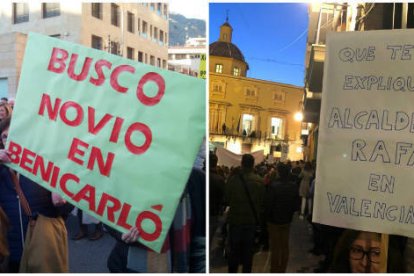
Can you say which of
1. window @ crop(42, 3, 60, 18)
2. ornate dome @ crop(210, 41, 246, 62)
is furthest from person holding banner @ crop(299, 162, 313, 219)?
window @ crop(42, 3, 60, 18)

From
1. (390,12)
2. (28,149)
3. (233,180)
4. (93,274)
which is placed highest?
(390,12)

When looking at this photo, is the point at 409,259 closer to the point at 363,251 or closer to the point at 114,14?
the point at 363,251

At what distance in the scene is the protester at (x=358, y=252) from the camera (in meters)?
3.00

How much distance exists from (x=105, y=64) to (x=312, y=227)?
1867 mm

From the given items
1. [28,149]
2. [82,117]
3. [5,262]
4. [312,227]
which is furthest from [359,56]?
[5,262]

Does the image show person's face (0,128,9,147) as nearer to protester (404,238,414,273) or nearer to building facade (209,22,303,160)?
building facade (209,22,303,160)

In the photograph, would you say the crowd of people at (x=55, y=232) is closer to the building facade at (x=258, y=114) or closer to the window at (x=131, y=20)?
the building facade at (x=258, y=114)

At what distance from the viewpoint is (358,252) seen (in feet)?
9.84

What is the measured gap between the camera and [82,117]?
9.17 ft

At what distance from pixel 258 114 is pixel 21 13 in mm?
1836

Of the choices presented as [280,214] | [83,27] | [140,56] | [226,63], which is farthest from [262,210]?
[83,27]

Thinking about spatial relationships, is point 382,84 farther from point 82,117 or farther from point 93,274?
point 93,274

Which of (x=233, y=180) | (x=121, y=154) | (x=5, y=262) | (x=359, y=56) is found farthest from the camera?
(x=233, y=180)

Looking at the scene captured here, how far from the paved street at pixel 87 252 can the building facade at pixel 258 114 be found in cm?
110
